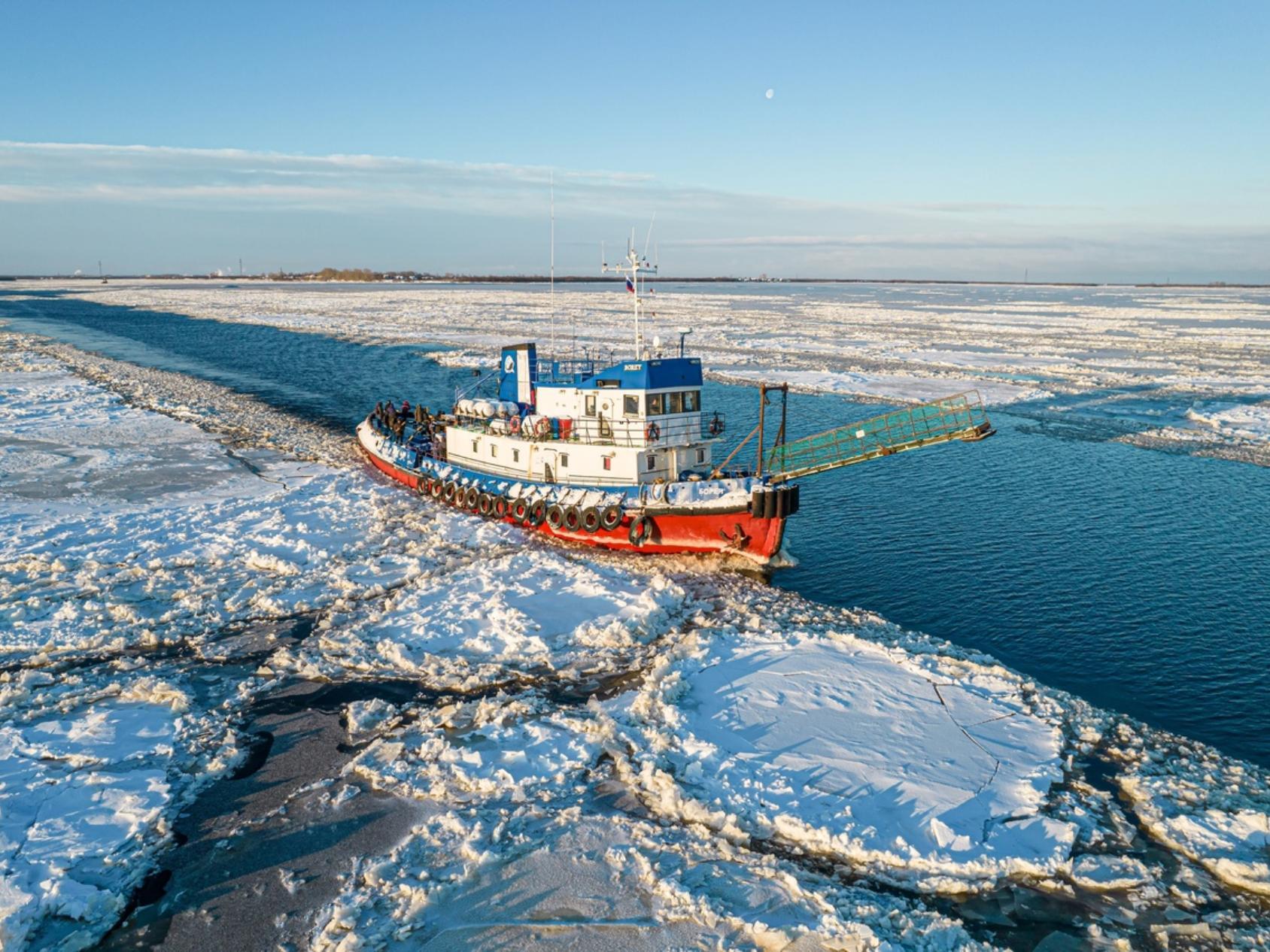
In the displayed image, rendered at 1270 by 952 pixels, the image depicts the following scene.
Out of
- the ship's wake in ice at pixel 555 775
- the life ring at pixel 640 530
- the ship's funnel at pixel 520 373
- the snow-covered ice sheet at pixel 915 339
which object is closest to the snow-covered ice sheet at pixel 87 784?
the ship's wake in ice at pixel 555 775

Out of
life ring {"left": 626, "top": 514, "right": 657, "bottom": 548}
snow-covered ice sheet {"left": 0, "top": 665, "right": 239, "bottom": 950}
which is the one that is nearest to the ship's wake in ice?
snow-covered ice sheet {"left": 0, "top": 665, "right": 239, "bottom": 950}

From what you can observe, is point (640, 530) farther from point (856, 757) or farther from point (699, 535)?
point (856, 757)

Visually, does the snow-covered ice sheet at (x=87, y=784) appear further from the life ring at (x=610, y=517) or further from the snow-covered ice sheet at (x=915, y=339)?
the snow-covered ice sheet at (x=915, y=339)

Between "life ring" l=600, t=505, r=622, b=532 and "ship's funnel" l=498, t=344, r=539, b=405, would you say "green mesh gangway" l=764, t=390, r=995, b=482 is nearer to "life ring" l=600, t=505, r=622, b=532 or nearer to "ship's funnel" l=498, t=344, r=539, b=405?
"life ring" l=600, t=505, r=622, b=532

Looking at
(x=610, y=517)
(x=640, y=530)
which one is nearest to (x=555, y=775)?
(x=640, y=530)

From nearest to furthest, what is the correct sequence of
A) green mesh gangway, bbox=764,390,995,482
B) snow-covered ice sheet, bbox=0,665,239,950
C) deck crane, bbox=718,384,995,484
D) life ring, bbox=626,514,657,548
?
snow-covered ice sheet, bbox=0,665,239,950 → green mesh gangway, bbox=764,390,995,482 → deck crane, bbox=718,384,995,484 → life ring, bbox=626,514,657,548
